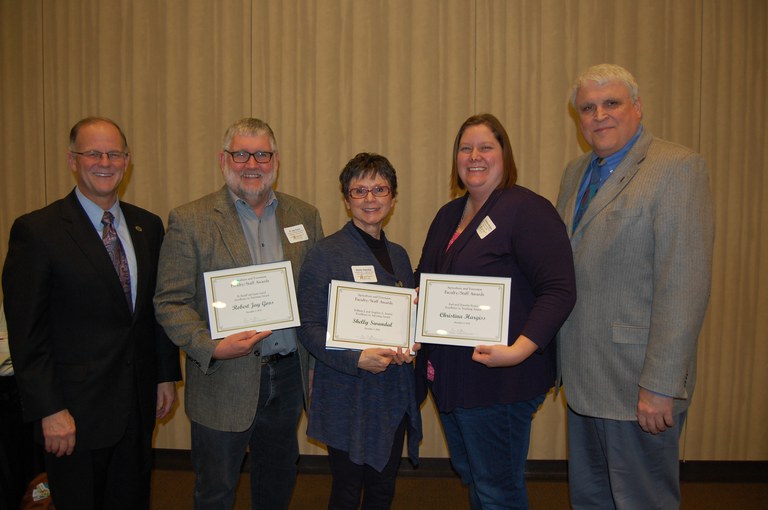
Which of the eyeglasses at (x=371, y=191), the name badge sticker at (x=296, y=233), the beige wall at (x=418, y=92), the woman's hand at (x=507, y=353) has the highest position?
the beige wall at (x=418, y=92)

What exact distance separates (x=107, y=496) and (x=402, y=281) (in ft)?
5.63

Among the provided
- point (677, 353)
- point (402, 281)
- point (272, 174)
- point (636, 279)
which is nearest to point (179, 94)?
point (272, 174)

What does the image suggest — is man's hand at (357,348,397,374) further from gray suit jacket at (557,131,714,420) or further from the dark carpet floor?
the dark carpet floor

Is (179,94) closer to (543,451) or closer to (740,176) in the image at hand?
(543,451)

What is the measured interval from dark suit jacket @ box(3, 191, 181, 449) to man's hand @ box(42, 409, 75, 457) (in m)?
0.04

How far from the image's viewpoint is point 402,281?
2.30 m

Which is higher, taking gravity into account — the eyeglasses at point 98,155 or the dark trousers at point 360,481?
the eyeglasses at point 98,155

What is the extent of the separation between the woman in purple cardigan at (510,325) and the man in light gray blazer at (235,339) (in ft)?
2.60

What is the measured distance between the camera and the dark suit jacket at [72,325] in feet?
6.84

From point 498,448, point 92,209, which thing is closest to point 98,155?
point 92,209

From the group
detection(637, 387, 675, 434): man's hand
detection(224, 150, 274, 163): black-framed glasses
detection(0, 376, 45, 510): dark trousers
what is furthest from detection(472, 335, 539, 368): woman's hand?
detection(0, 376, 45, 510): dark trousers

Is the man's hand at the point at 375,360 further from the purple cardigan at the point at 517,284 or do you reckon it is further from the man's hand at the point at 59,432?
the man's hand at the point at 59,432

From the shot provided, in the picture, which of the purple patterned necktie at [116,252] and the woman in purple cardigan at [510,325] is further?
the purple patterned necktie at [116,252]

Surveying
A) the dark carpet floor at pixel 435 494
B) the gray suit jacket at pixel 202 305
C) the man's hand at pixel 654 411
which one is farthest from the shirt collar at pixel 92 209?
the man's hand at pixel 654 411
